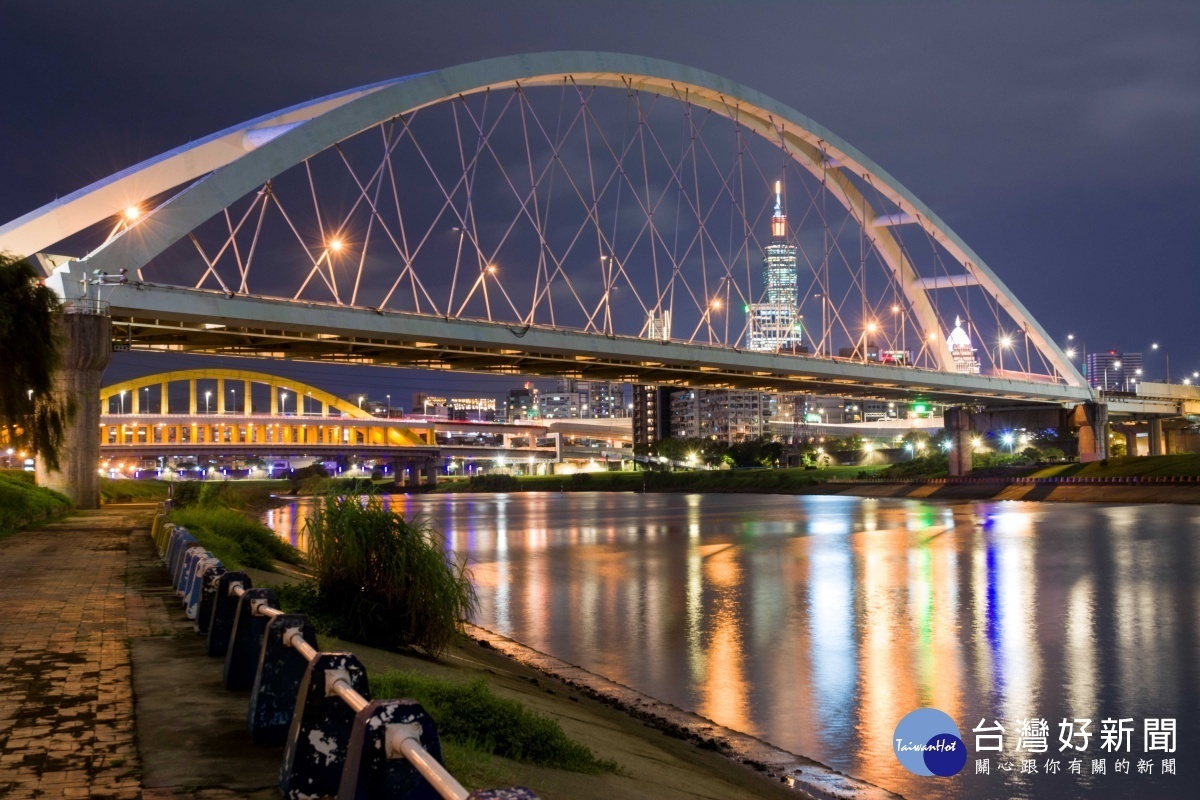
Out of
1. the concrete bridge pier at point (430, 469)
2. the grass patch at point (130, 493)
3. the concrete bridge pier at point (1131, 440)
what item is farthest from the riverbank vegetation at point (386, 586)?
the concrete bridge pier at point (1131, 440)

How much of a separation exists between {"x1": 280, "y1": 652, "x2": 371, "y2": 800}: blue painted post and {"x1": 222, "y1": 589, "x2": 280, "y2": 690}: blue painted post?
2449 millimetres

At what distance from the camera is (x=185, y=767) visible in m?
5.23

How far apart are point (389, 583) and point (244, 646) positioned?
3704 mm

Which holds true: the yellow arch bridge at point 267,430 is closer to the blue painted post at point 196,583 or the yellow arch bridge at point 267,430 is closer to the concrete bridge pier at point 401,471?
the concrete bridge pier at point 401,471

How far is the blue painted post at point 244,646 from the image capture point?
6.95 metres

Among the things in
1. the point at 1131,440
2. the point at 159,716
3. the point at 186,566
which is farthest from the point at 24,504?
the point at 1131,440

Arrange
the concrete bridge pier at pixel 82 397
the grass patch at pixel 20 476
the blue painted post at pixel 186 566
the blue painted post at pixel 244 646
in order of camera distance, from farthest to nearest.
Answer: the grass patch at pixel 20 476
the concrete bridge pier at pixel 82 397
the blue painted post at pixel 186 566
the blue painted post at pixel 244 646

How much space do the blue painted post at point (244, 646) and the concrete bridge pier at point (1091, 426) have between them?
87.9 metres

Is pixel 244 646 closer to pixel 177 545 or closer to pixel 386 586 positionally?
pixel 386 586

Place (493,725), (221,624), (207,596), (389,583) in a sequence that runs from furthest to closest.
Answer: (389,583), (207,596), (221,624), (493,725)

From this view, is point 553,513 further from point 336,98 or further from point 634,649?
point 634,649

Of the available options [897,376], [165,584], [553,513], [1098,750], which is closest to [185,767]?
[1098,750]

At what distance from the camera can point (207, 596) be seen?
906cm

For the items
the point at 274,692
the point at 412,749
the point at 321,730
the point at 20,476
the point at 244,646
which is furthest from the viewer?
the point at 20,476
